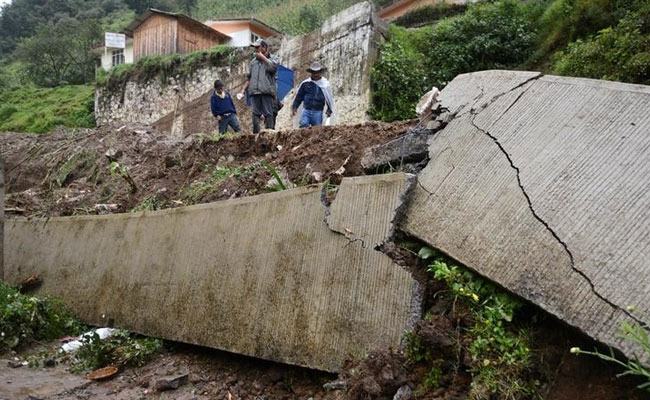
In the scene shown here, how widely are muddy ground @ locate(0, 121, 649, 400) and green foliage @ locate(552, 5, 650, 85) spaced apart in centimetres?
271

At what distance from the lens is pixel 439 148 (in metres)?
2.88

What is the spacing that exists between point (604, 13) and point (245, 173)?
645 centimetres

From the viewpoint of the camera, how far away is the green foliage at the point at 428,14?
49.9 ft

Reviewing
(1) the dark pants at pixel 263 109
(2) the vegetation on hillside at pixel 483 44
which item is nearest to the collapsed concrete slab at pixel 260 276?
(1) the dark pants at pixel 263 109

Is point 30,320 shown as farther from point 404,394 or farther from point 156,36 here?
point 156,36

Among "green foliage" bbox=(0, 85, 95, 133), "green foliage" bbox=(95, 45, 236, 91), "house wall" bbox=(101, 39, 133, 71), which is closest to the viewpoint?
"green foliage" bbox=(95, 45, 236, 91)

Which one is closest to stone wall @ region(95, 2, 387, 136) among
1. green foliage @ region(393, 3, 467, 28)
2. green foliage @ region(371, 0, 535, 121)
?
green foliage @ region(371, 0, 535, 121)

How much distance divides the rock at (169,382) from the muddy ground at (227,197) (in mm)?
37

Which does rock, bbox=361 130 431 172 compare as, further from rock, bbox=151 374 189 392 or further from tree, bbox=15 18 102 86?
tree, bbox=15 18 102 86

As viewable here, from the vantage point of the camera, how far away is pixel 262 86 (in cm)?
687

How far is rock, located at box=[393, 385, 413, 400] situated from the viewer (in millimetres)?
2020

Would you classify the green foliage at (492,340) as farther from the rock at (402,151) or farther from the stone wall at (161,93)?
the stone wall at (161,93)

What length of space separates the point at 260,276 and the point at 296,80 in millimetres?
8140

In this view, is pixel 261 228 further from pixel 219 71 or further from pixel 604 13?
pixel 219 71
